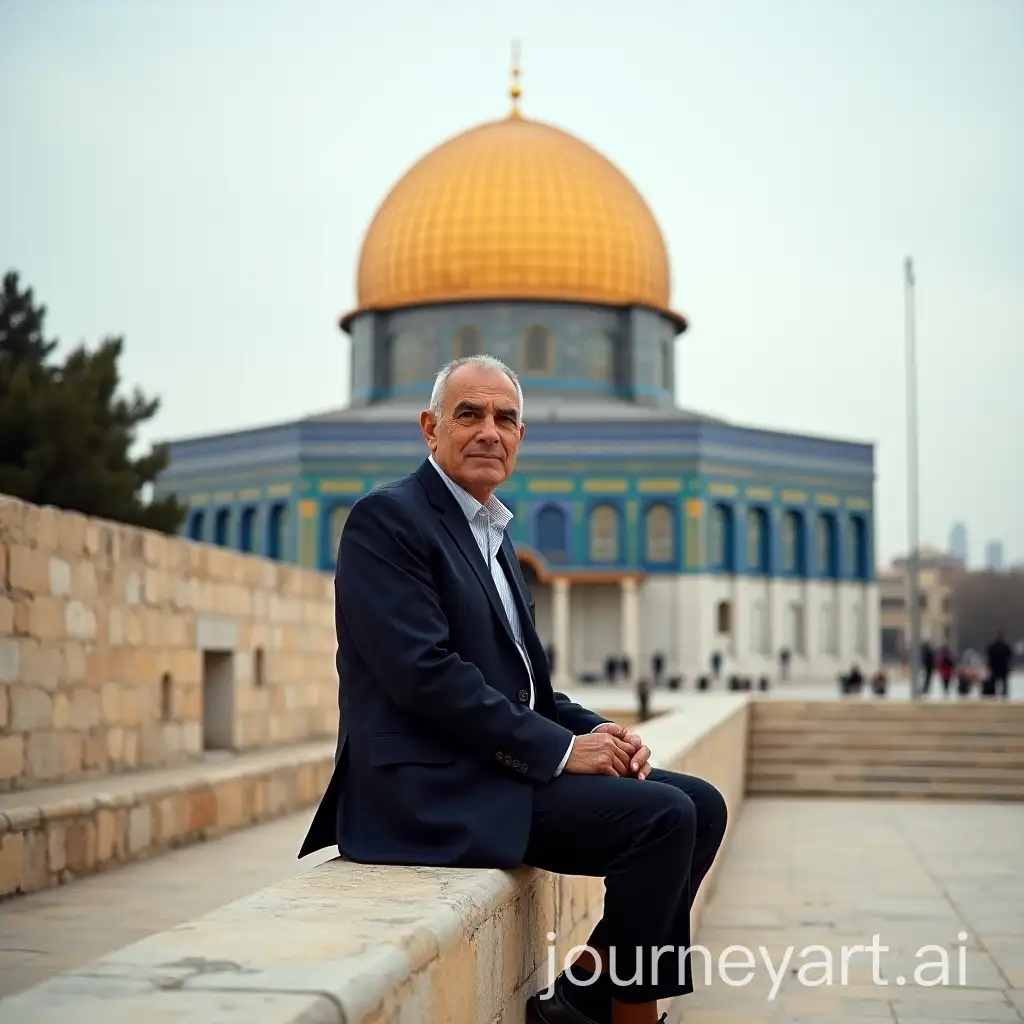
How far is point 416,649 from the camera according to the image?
12.1ft

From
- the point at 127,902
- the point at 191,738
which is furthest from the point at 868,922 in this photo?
the point at 191,738

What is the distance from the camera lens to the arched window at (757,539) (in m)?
43.8

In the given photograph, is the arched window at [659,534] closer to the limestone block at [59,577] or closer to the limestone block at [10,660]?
the limestone block at [59,577]

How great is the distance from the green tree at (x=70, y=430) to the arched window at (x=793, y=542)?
21.4 meters

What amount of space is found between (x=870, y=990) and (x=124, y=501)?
63.0 feet

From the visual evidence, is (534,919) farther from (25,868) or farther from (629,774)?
(25,868)

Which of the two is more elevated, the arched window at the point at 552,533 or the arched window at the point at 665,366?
the arched window at the point at 665,366

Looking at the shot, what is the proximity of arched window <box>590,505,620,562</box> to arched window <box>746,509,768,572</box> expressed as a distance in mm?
4024

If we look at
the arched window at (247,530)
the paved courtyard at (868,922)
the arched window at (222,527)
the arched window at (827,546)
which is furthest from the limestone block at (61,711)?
the arched window at (827,546)

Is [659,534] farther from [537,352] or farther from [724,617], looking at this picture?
[537,352]

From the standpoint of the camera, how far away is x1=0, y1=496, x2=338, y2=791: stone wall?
29.3 ft

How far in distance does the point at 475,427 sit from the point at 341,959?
5.52 feet

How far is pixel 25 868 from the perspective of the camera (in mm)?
7398

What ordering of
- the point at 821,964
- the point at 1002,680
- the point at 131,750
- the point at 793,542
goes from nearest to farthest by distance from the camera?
1. the point at 821,964
2. the point at 131,750
3. the point at 1002,680
4. the point at 793,542
